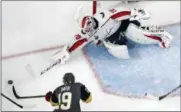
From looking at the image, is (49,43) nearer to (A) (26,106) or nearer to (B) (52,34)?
(B) (52,34)

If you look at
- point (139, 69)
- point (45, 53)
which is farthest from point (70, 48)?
point (139, 69)

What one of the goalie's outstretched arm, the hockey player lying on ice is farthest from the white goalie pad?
the goalie's outstretched arm

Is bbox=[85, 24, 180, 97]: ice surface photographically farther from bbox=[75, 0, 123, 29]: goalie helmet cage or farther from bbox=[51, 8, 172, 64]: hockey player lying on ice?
bbox=[75, 0, 123, 29]: goalie helmet cage

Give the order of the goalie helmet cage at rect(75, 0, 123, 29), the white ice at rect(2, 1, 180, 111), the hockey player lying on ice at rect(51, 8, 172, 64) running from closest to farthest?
the white ice at rect(2, 1, 180, 111) → the hockey player lying on ice at rect(51, 8, 172, 64) → the goalie helmet cage at rect(75, 0, 123, 29)

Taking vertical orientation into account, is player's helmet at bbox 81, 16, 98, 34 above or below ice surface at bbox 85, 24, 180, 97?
above

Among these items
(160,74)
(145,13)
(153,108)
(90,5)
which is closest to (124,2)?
(90,5)

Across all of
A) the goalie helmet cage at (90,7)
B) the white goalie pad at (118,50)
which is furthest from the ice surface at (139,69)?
the goalie helmet cage at (90,7)

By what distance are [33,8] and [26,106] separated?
81 cm

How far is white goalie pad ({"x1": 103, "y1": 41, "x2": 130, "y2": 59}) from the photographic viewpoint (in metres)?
2.75

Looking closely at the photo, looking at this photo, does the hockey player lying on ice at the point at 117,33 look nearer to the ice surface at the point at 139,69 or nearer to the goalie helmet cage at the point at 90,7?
the ice surface at the point at 139,69

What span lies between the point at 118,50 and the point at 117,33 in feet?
0.33

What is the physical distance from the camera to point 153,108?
2.54m

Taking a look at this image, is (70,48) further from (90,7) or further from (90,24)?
(90,7)

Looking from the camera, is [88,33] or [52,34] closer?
[88,33]
